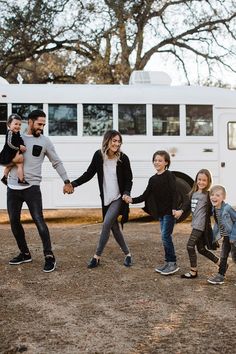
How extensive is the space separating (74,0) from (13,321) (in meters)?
15.9

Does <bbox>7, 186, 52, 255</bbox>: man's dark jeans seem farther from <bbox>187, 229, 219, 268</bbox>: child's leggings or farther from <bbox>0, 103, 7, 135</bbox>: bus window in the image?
<bbox>0, 103, 7, 135</bbox>: bus window

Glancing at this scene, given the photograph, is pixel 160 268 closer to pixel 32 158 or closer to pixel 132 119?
pixel 32 158

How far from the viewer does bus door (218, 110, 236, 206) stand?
989cm

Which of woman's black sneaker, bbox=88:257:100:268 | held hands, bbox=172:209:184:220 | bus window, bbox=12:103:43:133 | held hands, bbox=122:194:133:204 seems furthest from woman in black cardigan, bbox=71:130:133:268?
bus window, bbox=12:103:43:133

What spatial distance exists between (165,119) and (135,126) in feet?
2.05

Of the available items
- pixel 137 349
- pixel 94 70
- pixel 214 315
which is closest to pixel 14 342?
pixel 137 349

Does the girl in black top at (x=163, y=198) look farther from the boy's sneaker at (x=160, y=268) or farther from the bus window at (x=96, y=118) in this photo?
the bus window at (x=96, y=118)

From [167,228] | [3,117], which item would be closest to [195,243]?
[167,228]

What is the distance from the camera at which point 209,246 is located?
5250 millimetres

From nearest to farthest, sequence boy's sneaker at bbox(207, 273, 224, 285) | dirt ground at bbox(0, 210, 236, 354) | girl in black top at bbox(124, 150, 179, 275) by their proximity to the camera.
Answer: dirt ground at bbox(0, 210, 236, 354) → boy's sneaker at bbox(207, 273, 224, 285) → girl in black top at bbox(124, 150, 179, 275)

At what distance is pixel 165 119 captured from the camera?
988 centimetres

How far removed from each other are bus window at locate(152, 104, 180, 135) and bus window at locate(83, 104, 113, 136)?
0.89 meters

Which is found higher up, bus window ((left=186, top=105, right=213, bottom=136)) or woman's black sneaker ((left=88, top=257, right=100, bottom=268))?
bus window ((left=186, top=105, right=213, bottom=136))

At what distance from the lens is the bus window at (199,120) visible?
9922 millimetres
